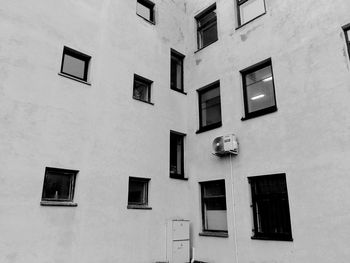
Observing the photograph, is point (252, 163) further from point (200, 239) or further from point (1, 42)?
point (1, 42)

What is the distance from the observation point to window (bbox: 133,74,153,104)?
7.81m

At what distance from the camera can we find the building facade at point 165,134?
17.9ft

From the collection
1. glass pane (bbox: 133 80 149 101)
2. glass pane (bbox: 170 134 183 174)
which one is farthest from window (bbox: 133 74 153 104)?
glass pane (bbox: 170 134 183 174)

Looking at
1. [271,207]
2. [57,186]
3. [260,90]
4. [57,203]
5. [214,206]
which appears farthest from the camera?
[214,206]

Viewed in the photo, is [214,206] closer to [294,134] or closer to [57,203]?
[294,134]

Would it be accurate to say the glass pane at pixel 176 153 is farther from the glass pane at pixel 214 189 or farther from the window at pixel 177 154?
the glass pane at pixel 214 189

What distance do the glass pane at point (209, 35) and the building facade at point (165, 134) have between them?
0.26 meters

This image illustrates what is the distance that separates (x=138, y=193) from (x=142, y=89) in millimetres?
2818

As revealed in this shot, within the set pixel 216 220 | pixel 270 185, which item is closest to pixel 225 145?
pixel 270 185

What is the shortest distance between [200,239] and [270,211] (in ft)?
6.73

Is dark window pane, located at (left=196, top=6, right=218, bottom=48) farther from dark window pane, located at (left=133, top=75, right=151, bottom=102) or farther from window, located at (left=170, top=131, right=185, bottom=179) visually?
window, located at (left=170, top=131, right=185, bottom=179)

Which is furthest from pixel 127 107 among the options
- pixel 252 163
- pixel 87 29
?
pixel 252 163

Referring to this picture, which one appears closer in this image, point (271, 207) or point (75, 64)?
point (271, 207)

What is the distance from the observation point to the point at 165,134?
793cm
